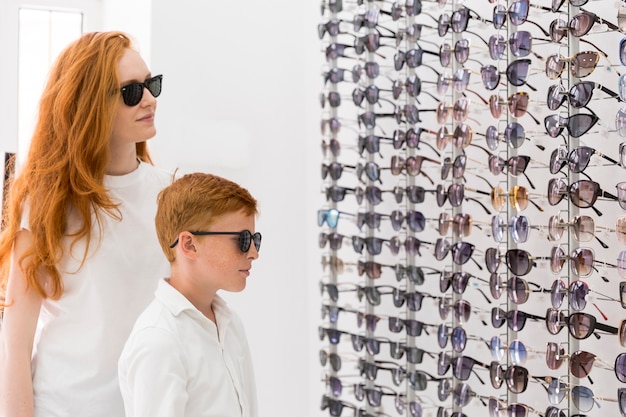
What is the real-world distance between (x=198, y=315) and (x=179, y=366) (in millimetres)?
131

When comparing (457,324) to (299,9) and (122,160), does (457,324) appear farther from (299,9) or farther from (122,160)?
(299,9)

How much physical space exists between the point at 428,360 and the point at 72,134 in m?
1.51

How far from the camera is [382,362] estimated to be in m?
3.12

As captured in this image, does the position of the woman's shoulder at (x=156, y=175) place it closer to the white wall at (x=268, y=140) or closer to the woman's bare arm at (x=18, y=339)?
the woman's bare arm at (x=18, y=339)

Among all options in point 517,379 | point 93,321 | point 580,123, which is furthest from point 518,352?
point 93,321

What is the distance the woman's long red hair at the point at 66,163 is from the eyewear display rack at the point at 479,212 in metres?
1.04

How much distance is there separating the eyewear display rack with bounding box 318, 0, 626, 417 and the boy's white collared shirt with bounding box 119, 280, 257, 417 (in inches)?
34.1

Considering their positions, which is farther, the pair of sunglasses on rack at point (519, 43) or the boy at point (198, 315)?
the pair of sunglasses on rack at point (519, 43)

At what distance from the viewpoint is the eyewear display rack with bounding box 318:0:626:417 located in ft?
7.41

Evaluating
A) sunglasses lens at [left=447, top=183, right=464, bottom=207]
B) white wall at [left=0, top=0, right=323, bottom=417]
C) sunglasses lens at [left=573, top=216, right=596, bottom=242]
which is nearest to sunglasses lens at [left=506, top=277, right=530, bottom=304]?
sunglasses lens at [left=573, top=216, right=596, bottom=242]

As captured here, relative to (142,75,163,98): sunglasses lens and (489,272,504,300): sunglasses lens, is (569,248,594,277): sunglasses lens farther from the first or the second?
(142,75,163,98): sunglasses lens

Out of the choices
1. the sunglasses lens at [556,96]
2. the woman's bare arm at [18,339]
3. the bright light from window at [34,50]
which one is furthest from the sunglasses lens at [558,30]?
the bright light from window at [34,50]

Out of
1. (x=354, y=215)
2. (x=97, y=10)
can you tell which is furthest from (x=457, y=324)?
(x=97, y=10)

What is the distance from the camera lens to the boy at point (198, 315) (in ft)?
5.85
